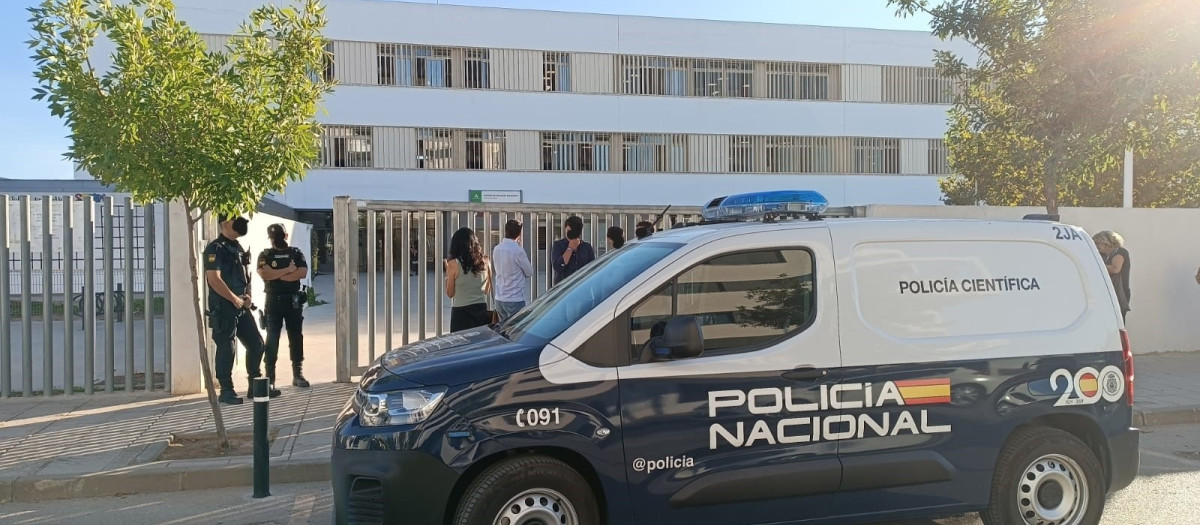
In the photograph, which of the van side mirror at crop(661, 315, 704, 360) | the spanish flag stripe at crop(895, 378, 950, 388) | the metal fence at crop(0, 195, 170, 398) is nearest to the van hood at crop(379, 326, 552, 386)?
the van side mirror at crop(661, 315, 704, 360)

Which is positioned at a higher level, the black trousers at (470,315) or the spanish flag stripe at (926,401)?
the black trousers at (470,315)

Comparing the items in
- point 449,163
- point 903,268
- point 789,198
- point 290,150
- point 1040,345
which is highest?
point 449,163

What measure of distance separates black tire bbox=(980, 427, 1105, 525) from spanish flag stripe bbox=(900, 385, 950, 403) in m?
0.54

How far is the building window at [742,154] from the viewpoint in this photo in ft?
115

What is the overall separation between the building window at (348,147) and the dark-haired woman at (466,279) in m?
25.0

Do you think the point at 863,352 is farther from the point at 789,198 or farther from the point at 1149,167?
the point at 1149,167

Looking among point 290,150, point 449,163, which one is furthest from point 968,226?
point 449,163

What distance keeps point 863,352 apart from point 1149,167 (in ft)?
69.9

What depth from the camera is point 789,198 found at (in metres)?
4.78

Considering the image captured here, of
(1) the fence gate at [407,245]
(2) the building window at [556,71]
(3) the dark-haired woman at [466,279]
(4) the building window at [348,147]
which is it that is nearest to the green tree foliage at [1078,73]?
(1) the fence gate at [407,245]

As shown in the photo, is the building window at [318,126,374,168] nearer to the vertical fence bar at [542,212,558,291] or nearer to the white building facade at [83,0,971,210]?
the white building facade at [83,0,971,210]

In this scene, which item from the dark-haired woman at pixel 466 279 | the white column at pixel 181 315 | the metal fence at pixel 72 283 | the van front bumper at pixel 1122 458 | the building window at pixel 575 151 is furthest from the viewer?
the building window at pixel 575 151

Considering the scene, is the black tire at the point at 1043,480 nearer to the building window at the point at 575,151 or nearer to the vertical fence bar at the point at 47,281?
the vertical fence bar at the point at 47,281

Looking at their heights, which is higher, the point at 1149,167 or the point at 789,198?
the point at 1149,167
